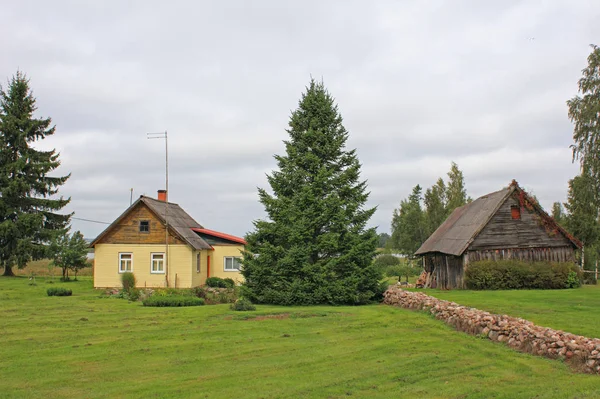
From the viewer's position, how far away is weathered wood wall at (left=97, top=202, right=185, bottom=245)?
1371 inches

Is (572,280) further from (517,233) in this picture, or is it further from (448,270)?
(448,270)

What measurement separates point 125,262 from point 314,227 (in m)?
15.8

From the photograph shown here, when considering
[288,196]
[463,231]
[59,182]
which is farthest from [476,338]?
[59,182]

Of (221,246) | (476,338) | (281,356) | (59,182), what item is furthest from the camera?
(59,182)

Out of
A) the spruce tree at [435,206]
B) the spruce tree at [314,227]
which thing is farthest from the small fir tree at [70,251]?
the spruce tree at [435,206]

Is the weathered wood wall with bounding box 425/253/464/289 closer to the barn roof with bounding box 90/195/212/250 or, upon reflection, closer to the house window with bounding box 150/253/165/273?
the barn roof with bounding box 90/195/212/250

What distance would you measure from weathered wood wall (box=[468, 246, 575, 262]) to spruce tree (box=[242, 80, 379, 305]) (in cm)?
1002

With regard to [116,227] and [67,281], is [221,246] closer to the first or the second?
[116,227]

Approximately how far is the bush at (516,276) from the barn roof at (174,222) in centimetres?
1766

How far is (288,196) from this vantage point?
86.3 ft

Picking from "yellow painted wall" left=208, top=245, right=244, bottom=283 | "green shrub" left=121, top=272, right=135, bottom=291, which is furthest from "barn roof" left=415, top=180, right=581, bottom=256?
"green shrub" left=121, top=272, right=135, bottom=291

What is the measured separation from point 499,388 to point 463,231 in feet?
83.4

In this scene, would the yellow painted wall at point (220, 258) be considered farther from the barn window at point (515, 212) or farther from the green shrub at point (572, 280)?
the green shrub at point (572, 280)

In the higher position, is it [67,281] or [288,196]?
[288,196]
